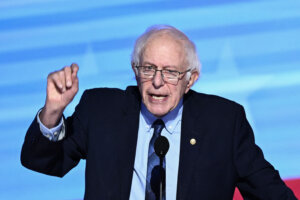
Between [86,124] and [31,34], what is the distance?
48.7 inches

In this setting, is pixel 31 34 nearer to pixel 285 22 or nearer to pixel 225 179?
pixel 285 22

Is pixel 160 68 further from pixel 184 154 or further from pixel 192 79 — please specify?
pixel 184 154

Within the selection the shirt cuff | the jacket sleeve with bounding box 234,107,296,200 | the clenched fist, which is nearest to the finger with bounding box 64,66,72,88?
the clenched fist

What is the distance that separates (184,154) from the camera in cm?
188

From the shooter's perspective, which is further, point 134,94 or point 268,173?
point 134,94

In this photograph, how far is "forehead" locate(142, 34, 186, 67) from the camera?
1816 mm

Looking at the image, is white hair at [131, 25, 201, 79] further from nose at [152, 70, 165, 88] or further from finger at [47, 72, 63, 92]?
finger at [47, 72, 63, 92]

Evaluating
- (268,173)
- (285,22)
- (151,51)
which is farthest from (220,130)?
(285,22)

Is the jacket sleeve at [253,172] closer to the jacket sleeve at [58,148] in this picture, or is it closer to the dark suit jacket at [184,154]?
the dark suit jacket at [184,154]

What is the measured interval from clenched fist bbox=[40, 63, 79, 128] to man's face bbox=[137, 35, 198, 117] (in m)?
0.28

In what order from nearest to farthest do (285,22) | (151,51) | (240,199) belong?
(151,51) < (240,199) < (285,22)

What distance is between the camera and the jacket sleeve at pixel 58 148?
1.73 m

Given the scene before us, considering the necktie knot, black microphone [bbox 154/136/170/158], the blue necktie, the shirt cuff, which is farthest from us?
the necktie knot

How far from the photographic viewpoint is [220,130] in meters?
1.93
